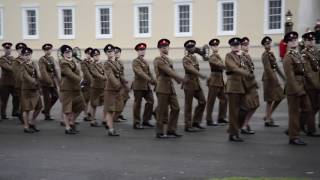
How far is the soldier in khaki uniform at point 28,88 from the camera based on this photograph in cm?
1387

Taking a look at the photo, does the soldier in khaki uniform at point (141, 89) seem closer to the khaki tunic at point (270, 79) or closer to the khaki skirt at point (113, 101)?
the khaki skirt at point (113, 101)

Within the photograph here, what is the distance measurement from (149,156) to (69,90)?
3511 millimetres

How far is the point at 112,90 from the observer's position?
13.4 meters

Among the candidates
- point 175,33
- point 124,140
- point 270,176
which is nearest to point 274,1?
point 175,33

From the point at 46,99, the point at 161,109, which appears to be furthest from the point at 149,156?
the point at 46,99

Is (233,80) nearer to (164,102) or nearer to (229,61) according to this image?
(229,61)

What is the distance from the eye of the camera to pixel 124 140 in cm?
1268

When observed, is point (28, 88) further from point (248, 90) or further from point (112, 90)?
point (248, 90)

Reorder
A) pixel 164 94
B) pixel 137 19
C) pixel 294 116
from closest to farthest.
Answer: pixel 294 116
pixel 164 94
pixel 137 19

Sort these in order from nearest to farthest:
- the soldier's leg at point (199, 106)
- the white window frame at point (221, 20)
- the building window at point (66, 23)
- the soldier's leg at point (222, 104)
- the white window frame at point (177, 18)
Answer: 1. the soldier's leg at point (199, 106)
2. the soldier's leg at point (222, 104)
3. the white window frame at point (221, 20)
4. the white window frame at point (177, 18)
5. the building window at point (66, 23)

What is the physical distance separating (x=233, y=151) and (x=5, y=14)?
3519 cm

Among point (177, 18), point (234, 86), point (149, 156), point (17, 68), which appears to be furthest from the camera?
point (177, 18)

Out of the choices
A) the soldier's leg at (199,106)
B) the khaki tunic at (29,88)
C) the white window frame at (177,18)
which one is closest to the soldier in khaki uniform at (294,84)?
the soldier's leg at (199,106)

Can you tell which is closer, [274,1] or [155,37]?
[274,1]
